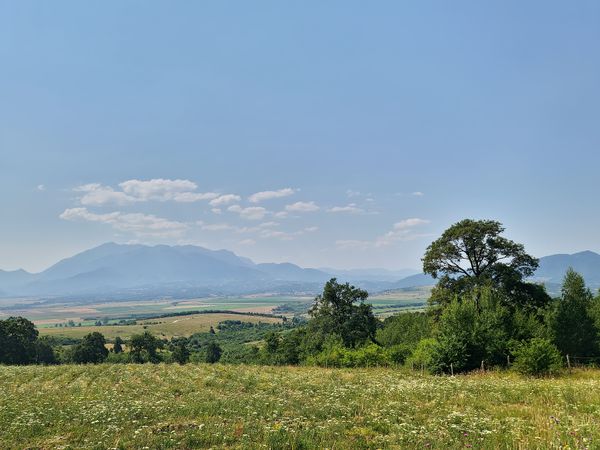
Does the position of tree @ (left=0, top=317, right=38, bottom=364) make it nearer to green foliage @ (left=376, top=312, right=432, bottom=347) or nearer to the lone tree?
green foliage @ (left=376, top=312, right=432, bottom=347)

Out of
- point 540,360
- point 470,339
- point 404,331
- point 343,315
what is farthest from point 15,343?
point 540,360

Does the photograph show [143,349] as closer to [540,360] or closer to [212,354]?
[212,354]

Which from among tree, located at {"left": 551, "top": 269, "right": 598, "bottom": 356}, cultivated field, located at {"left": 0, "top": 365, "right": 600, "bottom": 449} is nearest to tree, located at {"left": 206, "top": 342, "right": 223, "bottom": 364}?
tree, located at {"left": 551, "top": 269, "right": 598, "bottom": 356}

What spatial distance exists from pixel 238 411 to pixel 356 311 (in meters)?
55.2

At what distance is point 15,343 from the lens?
9000 cm

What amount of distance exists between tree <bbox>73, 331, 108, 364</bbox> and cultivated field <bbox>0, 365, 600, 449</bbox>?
93.4 metres

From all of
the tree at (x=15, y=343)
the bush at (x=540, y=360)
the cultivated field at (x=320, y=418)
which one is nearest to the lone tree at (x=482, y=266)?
the bush at (x=540, y=360)

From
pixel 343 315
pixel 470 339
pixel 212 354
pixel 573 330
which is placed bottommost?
pixel 212 354

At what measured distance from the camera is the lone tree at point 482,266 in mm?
45156

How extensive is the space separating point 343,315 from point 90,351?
78824mm

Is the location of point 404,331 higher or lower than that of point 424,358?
lower

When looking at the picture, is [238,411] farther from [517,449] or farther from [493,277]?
[493,277]

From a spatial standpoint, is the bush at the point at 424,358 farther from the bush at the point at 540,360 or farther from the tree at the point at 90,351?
the tree at the point at 90,351

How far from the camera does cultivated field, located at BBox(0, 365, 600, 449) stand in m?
10.8
